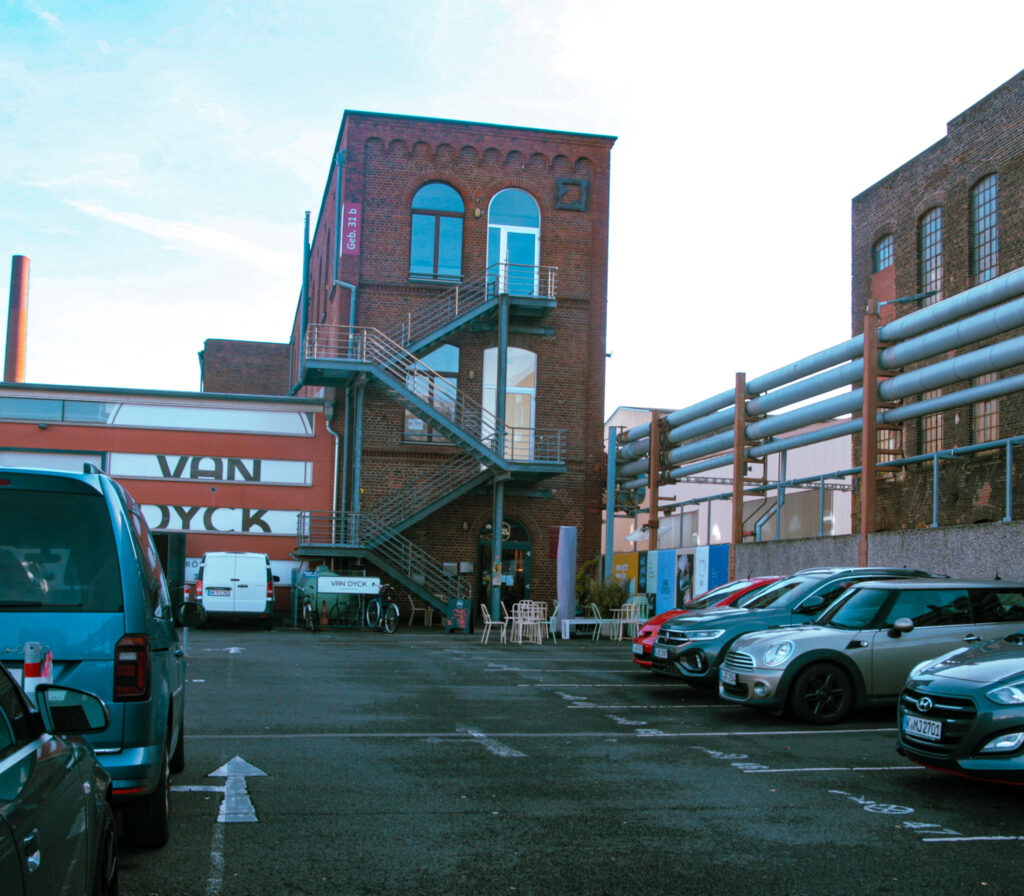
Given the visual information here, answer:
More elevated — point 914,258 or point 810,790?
point 914,258

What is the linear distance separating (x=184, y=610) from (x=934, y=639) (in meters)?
7.55

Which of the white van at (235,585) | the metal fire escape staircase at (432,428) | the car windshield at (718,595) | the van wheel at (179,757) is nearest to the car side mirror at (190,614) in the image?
the van wheel at (179,757)

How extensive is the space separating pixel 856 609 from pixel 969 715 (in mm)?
4099

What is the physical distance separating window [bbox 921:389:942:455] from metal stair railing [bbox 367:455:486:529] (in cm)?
1187

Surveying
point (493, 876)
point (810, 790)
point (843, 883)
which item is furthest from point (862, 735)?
point (493, 876)

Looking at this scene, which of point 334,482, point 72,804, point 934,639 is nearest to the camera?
point 72,804

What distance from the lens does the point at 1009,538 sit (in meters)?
16.2

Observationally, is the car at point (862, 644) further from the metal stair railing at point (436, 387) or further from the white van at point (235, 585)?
the metal stair railing at point (436, 387)

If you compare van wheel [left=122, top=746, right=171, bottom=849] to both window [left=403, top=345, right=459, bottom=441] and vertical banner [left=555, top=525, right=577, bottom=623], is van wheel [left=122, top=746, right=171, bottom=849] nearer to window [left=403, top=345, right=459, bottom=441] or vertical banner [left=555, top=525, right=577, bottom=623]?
vertical banner [left=555, top=525, right=577, bottom=623]

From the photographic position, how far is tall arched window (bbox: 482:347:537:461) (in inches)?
1278

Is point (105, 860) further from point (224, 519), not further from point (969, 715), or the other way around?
point (224, 519)

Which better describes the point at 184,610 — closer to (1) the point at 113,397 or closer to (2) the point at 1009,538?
(2) the point at 1009,538

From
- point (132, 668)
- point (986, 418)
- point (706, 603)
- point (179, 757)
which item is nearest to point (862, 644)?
point (706, 603)

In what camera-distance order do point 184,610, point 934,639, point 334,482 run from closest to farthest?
point 184,610
point 934,639
point 334,482
